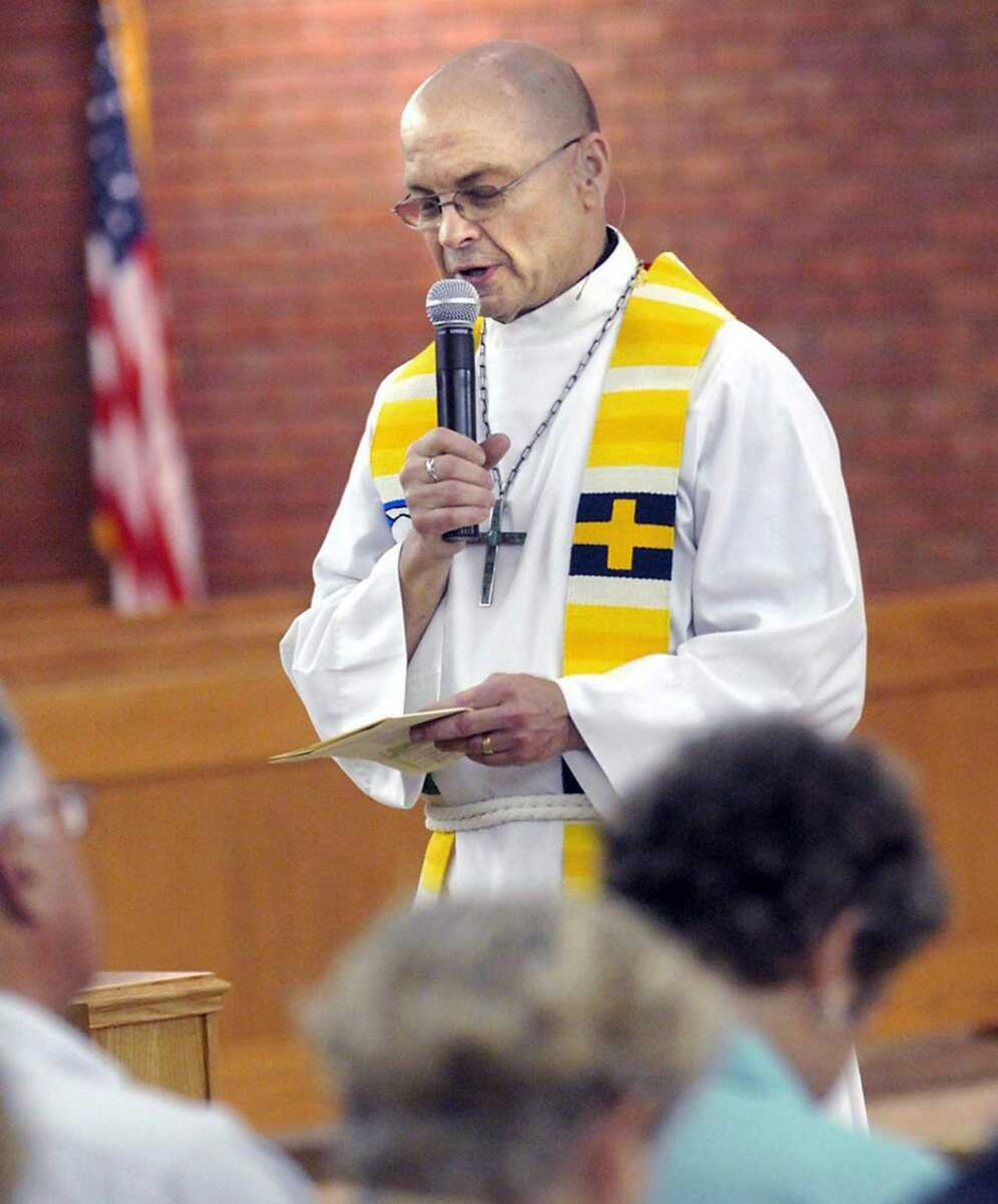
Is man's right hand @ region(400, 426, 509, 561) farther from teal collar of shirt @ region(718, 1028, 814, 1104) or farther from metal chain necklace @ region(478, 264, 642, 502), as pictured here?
teal collar of shirt @ region(718, 1028, 814, 1104)

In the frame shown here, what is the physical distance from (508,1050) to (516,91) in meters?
2.14

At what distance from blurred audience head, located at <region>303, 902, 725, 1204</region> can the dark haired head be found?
14.0 inches

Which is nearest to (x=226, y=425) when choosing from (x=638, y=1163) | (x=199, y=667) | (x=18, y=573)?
(x=18, y=573)

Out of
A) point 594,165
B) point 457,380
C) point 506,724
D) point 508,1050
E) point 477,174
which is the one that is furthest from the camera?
point 594,165

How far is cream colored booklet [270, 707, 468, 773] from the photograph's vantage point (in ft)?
9.48

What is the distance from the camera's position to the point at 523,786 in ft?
10.4

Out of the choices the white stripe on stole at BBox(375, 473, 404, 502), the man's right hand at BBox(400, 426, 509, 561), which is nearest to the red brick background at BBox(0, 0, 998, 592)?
the white stripe on stole at BBox(375, 473, 404, 502)

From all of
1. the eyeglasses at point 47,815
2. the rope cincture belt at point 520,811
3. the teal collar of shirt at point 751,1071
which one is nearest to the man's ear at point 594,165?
the rope cincture belt at point 520,811

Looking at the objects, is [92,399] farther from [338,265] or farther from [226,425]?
[338,265]

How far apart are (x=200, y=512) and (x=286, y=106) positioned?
1.68m

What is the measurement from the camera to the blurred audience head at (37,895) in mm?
1814

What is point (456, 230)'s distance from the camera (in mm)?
3152

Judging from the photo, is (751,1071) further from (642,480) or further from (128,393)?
(128,393)

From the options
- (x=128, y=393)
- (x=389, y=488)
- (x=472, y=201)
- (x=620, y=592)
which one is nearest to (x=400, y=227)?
(x=128, y=393)
